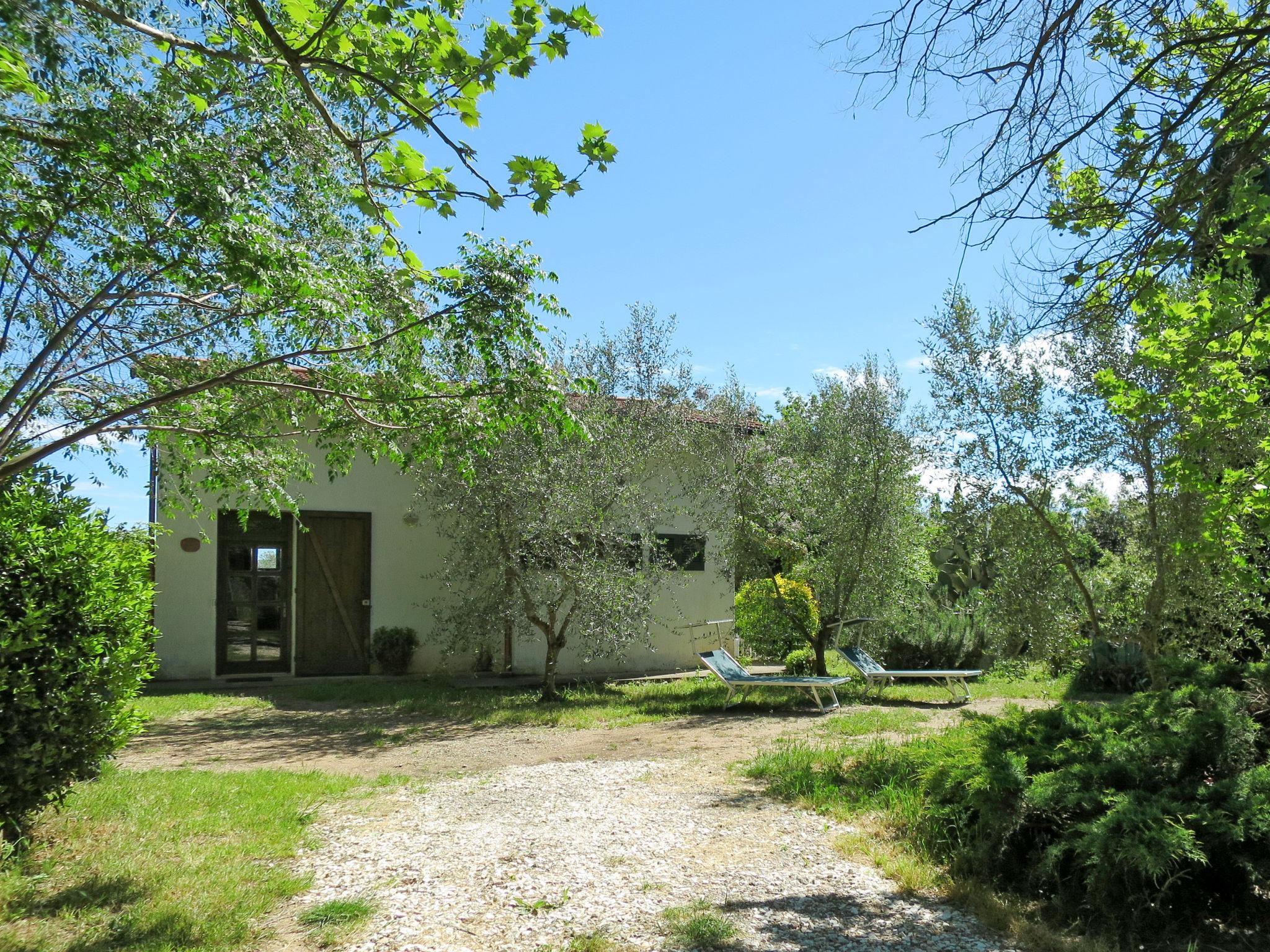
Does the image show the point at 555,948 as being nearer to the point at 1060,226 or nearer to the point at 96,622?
the point at 96,622

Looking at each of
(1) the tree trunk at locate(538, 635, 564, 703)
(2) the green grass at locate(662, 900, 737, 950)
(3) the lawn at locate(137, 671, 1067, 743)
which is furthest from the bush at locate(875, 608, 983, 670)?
(2) the green grass at locate(662, 900, 737, 950)

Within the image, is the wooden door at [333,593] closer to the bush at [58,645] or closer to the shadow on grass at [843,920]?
the bush at [58,645]

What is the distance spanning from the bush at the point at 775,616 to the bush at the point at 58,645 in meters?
9.47

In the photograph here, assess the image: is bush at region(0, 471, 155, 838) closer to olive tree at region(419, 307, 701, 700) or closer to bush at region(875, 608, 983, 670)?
olive tree at region(419, 307, 701, 700)

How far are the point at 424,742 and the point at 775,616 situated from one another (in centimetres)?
719

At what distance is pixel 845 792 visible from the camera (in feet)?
Answer: 20.9

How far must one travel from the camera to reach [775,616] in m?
14.5

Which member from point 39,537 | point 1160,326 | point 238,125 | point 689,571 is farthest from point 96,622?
point 689,571

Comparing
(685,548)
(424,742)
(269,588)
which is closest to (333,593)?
(269,588)

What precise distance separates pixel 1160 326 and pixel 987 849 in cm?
428

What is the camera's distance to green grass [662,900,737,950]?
12.6 ft

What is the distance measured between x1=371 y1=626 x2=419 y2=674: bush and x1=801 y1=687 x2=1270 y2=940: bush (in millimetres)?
9615

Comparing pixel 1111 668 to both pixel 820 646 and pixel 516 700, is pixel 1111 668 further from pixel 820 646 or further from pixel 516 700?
pixel 516 700

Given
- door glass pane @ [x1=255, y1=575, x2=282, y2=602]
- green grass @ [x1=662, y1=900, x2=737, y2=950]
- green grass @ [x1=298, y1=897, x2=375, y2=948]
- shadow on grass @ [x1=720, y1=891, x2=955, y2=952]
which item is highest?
door glass pane @ [x1=255, y1=575, x2=282, y2=602]
